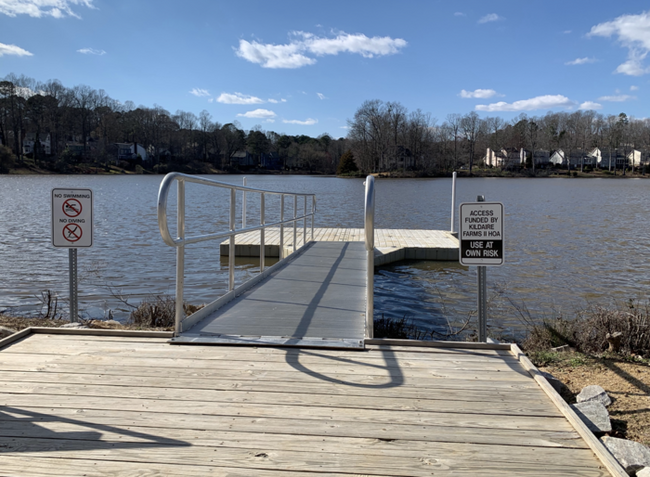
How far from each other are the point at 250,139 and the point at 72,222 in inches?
4245

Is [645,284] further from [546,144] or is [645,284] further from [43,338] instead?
[546,144]

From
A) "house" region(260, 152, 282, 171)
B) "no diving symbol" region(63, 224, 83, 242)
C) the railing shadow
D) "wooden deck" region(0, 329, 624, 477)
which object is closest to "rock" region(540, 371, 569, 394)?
"wooden deck" region(0, 329, 624, 477)

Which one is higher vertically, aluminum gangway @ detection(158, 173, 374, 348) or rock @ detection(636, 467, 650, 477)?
aluminum gangway @ detection(158, 173, 374, 348)

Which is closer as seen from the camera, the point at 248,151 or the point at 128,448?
the point at 128,448

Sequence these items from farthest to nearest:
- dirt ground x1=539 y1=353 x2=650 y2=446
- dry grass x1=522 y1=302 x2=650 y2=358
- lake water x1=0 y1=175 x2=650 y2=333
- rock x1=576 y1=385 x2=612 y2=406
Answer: lake water x1=0 y1=175 x2=650 y2=333 → dry grass x1=522 y1=302 x2=650 y2=358 → rock x1=576 y1=385 x2=612 y2=406 → dirt ground x1=539 y1=353 x2=650 y2=446

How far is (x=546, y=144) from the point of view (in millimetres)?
98750

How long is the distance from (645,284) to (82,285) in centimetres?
1038

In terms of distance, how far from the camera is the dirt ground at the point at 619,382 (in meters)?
2.87

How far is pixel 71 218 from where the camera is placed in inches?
183

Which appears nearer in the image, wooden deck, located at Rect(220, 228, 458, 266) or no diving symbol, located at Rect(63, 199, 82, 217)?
no diving symbol, located at Rect(63, 199, 82, 217)

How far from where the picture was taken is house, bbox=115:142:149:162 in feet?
290

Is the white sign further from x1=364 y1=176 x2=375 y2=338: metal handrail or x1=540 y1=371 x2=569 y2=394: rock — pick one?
x1=540 y1=371 x2=569 y2=394: rock

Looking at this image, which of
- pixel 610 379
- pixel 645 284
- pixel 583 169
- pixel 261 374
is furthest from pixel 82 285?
pixel 583 169

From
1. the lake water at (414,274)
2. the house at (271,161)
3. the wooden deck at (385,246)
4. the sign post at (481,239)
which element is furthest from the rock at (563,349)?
the house at (271,161)
